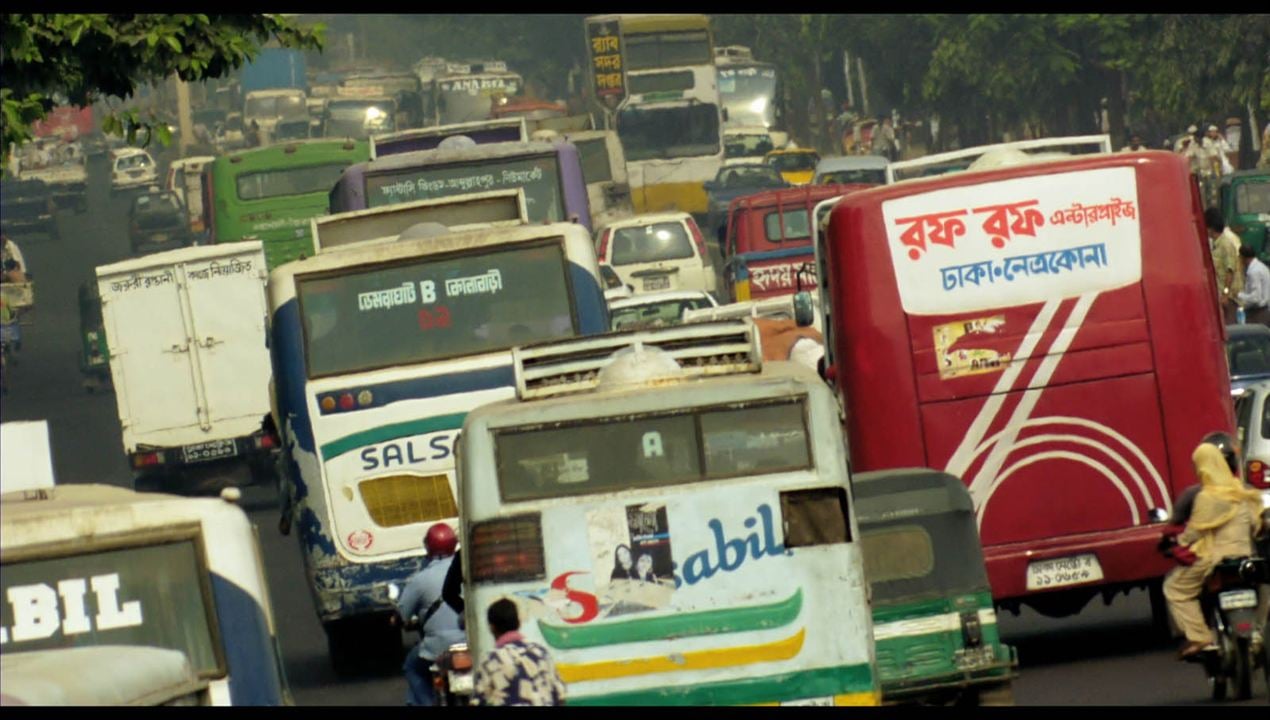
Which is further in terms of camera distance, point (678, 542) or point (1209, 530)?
point (1209, 530)

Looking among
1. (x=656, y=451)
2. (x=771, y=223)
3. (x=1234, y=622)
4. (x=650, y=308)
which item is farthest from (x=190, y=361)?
(x=656, y=451)

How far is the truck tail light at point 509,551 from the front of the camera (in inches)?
437

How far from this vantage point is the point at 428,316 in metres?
17.3

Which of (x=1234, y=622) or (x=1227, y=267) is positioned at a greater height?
(x=1227, y=267)

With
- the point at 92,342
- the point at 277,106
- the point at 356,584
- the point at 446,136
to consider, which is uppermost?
the point at 277,106

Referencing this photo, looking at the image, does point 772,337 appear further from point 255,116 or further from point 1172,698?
point 255,116

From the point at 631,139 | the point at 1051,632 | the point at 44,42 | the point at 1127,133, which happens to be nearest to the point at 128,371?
the point at 44,42

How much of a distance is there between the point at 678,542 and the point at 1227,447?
3.57m

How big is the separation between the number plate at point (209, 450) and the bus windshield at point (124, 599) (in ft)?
65.5

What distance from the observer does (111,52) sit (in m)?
17.7

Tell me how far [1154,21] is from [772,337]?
35.1 m

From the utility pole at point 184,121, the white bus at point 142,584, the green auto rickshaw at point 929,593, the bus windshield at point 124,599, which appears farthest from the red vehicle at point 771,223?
the utility pole at point 184,121

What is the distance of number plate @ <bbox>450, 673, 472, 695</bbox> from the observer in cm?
1202

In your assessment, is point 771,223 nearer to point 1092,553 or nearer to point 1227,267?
point 1227,267
